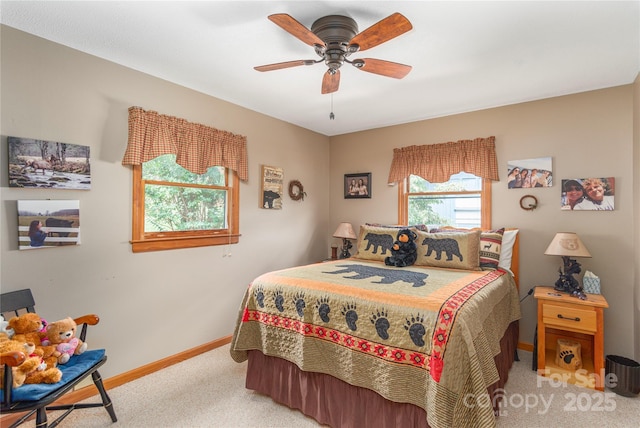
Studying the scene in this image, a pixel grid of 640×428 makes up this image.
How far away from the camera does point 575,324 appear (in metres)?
2.48

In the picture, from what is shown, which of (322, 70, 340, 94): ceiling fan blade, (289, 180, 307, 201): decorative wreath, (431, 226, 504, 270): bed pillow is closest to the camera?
(322, 70, 340, 94): ceiling fan blade

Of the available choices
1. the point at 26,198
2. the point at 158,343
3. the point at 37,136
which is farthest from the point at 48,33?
the point at 158,343

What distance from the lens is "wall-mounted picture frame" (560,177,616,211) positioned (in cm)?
279

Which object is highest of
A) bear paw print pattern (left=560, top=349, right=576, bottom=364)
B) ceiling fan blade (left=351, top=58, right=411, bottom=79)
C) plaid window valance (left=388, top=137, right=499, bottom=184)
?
ceiling fan blade (left=351, top=58, right=411, bottom=79)

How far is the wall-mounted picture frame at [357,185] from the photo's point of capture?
429 cm

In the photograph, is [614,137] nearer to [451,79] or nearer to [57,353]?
[451,79]

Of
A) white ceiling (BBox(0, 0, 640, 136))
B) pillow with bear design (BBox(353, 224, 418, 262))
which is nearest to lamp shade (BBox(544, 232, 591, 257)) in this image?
pillow with bear design (BBox(353, 224, 418, 262))

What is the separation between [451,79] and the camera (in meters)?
2.72

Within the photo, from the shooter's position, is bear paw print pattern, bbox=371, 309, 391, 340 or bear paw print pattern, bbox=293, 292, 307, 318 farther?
bear paw print pattern, bbox=293, 292, 307, 318

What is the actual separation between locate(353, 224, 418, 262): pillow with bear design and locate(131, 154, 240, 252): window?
4.54 ft

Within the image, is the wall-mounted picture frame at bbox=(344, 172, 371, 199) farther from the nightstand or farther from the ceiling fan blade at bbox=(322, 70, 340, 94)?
the nightstand

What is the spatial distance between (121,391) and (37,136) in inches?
75.1

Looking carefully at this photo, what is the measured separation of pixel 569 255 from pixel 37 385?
370 centimetres

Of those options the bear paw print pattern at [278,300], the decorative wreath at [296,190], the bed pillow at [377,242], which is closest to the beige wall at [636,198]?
the bed pillow at [377,242]
